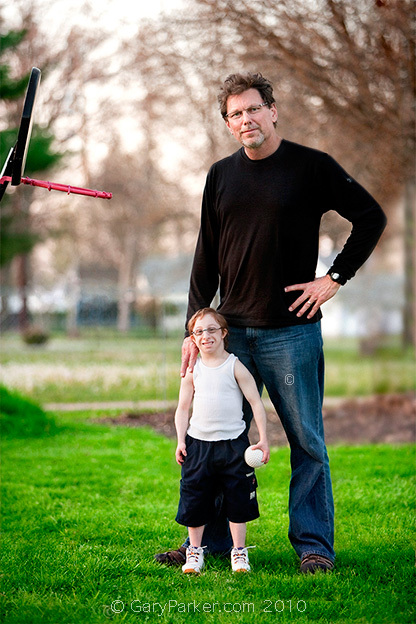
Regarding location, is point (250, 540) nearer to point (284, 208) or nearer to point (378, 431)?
point (284, 208)

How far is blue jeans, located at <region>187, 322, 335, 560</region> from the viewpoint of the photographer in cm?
341

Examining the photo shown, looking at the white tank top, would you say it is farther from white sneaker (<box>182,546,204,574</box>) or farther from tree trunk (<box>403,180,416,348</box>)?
tree trunk (<box>403,180,416,348</box>)

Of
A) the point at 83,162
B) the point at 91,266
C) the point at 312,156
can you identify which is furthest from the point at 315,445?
the point at 91,266

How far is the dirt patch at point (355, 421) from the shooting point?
7741 millimetres

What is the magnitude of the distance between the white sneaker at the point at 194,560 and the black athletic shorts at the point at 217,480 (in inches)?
4.9

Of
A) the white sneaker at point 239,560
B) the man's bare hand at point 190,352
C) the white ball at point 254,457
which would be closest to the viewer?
the white ball at point 254,457

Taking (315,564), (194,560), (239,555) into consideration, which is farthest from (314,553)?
(194,560)

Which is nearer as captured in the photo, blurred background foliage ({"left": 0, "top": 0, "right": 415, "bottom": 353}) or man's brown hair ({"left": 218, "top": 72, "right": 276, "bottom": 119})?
man's brown hair ({"left": 218, "top": 72, "right": 276, "bottom": 119})

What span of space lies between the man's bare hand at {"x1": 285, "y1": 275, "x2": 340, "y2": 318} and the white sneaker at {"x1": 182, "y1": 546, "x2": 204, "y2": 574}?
1139mm

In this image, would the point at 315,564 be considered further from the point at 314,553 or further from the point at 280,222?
the point at 280,222

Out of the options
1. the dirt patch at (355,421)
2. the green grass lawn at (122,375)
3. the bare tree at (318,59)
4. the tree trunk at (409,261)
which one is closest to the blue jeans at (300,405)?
the dirt patch at (355,421)

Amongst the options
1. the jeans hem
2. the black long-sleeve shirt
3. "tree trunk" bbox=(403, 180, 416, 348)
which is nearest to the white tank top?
the black long-sleeve shirt

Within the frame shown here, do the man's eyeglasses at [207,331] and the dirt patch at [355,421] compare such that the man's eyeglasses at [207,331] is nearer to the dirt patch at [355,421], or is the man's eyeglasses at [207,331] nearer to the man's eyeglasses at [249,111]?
the man's eyeglasses at [249,111]

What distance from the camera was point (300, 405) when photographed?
3.42 m
